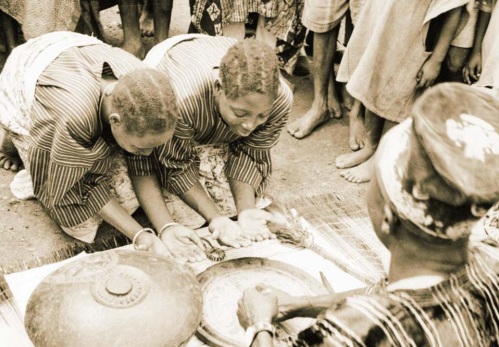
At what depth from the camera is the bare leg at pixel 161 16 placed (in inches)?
169

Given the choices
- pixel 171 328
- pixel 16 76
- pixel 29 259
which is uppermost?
pixel 16 76

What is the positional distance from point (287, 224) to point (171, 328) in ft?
3.72

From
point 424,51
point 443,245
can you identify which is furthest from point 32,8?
point 443,245

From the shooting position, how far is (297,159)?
147 inches

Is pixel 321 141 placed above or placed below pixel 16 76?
below

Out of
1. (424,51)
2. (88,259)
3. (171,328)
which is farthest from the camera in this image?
(424,51)

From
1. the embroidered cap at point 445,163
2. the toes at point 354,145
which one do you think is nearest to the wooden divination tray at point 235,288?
the embroidered cap at point 445,163

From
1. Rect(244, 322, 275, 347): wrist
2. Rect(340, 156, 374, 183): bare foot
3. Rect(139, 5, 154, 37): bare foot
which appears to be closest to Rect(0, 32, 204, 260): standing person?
Rect(244, 322, 275, 347): wrist

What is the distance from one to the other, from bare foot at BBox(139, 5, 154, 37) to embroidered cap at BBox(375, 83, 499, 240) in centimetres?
395

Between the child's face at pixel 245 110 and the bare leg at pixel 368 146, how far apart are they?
1373mm

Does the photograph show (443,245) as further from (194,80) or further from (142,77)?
(194,80)

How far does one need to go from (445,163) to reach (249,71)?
1219 mm

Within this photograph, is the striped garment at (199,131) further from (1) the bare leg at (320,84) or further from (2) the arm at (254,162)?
(1) the bare leg at (320,84)

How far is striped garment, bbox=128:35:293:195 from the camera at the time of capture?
8.19 ft
